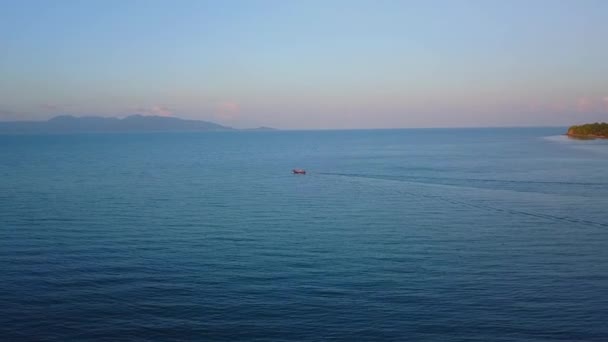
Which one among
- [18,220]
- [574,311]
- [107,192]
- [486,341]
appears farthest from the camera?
[107,192]

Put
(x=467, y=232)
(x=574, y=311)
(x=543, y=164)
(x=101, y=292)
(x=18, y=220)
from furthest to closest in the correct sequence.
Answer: (x=543, y=164), (x=18, y=220), (x=467, y=232), (x=101, y=292), (x=574, y=311)

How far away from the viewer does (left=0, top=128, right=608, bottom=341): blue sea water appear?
24.5 m

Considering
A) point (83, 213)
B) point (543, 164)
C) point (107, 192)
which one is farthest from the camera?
point (543, 164)

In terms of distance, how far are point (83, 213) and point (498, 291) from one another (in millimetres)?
35183

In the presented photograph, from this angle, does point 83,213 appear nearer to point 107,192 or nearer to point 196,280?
point 107,192

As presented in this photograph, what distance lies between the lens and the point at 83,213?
5012cm

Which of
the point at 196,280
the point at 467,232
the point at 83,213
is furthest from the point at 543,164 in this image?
the point at 196,280

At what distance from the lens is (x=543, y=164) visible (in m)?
96.4

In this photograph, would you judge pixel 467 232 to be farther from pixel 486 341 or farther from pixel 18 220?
pixel 18 220

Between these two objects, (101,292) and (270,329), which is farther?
(101,292)

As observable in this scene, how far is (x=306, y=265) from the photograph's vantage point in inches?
1298

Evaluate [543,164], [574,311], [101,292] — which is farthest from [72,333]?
[543,164]

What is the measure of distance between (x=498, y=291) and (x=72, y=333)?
1914cm

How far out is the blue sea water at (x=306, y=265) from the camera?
2445 centimetres
